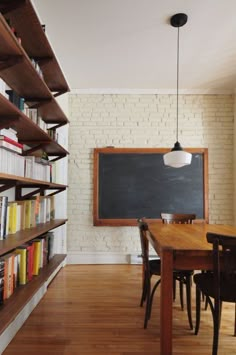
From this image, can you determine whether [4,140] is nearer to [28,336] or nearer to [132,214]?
[28,336]

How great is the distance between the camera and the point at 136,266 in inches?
153

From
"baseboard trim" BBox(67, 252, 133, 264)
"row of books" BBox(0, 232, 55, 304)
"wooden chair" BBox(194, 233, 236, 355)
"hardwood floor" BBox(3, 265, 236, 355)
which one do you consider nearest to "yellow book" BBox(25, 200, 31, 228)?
"row of books" BBox(0, 232, 55, 304)

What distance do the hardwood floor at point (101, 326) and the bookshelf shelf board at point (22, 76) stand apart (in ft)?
6.21

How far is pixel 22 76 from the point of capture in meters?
1.84

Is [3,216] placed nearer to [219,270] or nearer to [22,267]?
[22,267]

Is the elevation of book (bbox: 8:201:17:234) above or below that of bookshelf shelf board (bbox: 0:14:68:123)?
below

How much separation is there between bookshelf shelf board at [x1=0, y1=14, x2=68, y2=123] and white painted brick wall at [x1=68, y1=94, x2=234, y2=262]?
4.36 feet

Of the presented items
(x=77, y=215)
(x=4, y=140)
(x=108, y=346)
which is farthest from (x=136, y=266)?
(x=4, y=140)

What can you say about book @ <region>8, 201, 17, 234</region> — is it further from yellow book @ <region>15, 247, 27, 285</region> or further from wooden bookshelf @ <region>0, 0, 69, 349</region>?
yellow book @ <region>15, 247, 27, 285</region>

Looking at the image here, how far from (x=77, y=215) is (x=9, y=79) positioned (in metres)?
2.50

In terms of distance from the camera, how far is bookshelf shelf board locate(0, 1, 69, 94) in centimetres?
165

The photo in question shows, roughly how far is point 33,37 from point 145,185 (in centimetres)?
259

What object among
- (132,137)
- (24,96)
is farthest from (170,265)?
(132,137)

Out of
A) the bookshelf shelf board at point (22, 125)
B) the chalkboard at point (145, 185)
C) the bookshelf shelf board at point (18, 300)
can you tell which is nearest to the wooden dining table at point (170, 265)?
the bookshelf shelf board at point (18, 300)
